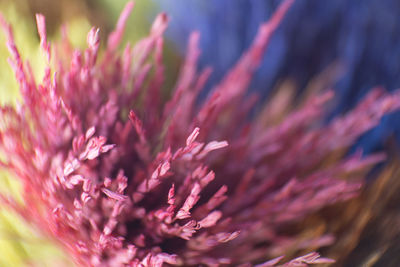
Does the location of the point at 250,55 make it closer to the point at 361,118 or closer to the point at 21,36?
the point at 361,118

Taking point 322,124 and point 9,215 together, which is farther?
point 322,124

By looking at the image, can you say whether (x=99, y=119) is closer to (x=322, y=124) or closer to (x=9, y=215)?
(x=9, y=215)

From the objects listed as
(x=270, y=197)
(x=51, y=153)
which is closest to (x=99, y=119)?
(x=51, y=153)

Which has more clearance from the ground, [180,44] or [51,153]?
[180,44]

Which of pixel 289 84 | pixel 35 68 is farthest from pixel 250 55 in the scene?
pixel 35 68

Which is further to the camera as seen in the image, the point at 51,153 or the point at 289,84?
the point at 289,84

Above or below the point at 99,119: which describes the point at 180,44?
above
